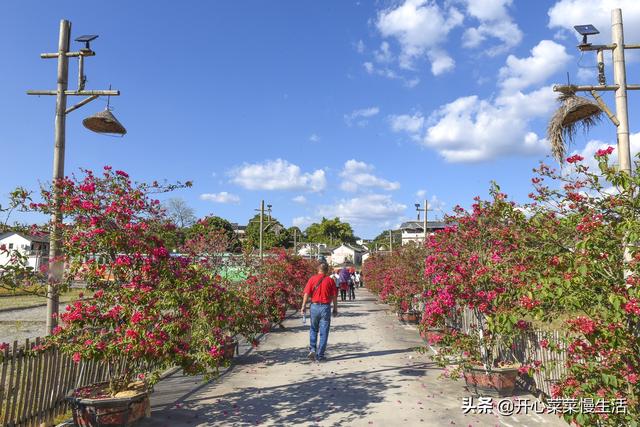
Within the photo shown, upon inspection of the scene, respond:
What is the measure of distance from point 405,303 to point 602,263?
11413 millimetres

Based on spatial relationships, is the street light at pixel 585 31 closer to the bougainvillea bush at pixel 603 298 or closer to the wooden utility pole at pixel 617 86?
the wooden utility pole at pixel 617 86

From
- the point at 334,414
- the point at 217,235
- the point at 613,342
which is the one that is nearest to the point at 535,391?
the point at 334,414

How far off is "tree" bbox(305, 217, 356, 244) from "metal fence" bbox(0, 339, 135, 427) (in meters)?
91.9

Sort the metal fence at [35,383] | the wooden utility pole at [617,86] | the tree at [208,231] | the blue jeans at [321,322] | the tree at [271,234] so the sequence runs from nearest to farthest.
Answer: the metal fence at [35,383] < the wooden utility pole at [617,86] < the tree at [208,231] < the blue jeans at [321,322] < the tree at [271,234]

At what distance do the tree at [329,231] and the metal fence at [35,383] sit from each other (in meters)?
91.9

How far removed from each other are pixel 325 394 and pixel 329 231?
3670 inches

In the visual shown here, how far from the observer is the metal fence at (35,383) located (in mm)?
4633

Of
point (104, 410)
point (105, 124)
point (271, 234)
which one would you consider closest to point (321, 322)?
point (104, 410)

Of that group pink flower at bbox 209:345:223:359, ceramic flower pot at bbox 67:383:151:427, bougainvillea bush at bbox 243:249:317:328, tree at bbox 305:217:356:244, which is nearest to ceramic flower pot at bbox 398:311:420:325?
bougainvillea bush at bbox 243:249:317:328

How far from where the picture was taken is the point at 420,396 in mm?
6305

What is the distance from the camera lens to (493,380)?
624 centimetres

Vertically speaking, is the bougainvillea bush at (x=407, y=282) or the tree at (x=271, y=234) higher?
the tree at (x=271, y=234)

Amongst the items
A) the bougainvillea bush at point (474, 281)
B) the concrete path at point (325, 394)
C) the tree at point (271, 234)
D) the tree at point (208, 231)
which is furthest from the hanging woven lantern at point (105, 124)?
the tree at point (271, 234)

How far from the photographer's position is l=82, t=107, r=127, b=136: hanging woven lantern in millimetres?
6156
